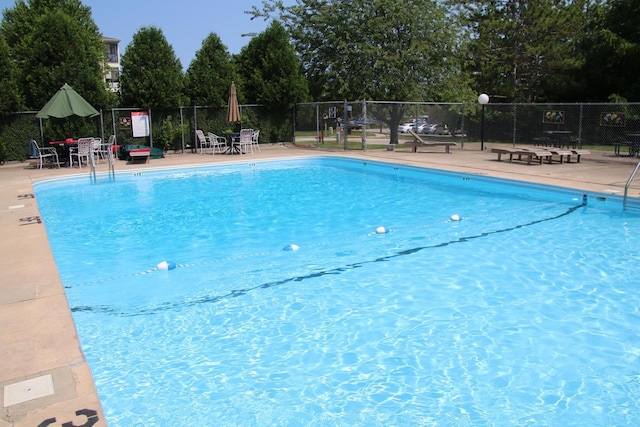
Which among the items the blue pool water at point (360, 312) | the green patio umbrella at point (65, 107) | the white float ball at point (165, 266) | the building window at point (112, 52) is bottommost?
the blue pool water at point (360, 312)

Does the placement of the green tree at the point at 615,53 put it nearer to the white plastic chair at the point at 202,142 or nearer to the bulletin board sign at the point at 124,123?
the white plastic chair at the point at 202,142

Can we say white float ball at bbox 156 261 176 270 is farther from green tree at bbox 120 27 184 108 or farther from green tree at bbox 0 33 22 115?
green tree at bbox 120 27 184 108

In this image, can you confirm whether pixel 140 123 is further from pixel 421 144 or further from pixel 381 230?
pixel 381 230

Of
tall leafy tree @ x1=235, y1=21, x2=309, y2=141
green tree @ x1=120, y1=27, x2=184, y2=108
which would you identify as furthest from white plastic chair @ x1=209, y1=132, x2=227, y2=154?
tall leafy tree @ x1=235, y1=21, x2=309, y2=141

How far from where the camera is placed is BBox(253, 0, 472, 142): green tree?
21.0 m

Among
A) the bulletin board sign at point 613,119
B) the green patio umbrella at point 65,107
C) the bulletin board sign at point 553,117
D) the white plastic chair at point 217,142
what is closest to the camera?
the green patio umbrella at point 65,107

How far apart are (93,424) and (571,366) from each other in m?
3.46

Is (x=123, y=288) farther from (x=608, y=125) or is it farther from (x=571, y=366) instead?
(x=608, y=125)

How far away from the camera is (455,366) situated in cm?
424

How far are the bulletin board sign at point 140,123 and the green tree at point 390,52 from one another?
7.94 meters

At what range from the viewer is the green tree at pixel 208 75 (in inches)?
778

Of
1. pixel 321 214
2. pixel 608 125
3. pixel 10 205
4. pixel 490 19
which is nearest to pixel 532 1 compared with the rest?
pixel 490 19

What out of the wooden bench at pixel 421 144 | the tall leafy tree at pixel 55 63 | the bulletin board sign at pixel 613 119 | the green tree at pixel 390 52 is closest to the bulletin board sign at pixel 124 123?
the tall leafy tree at pixel 55 63

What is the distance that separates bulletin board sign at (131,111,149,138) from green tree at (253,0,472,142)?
26.1ft
